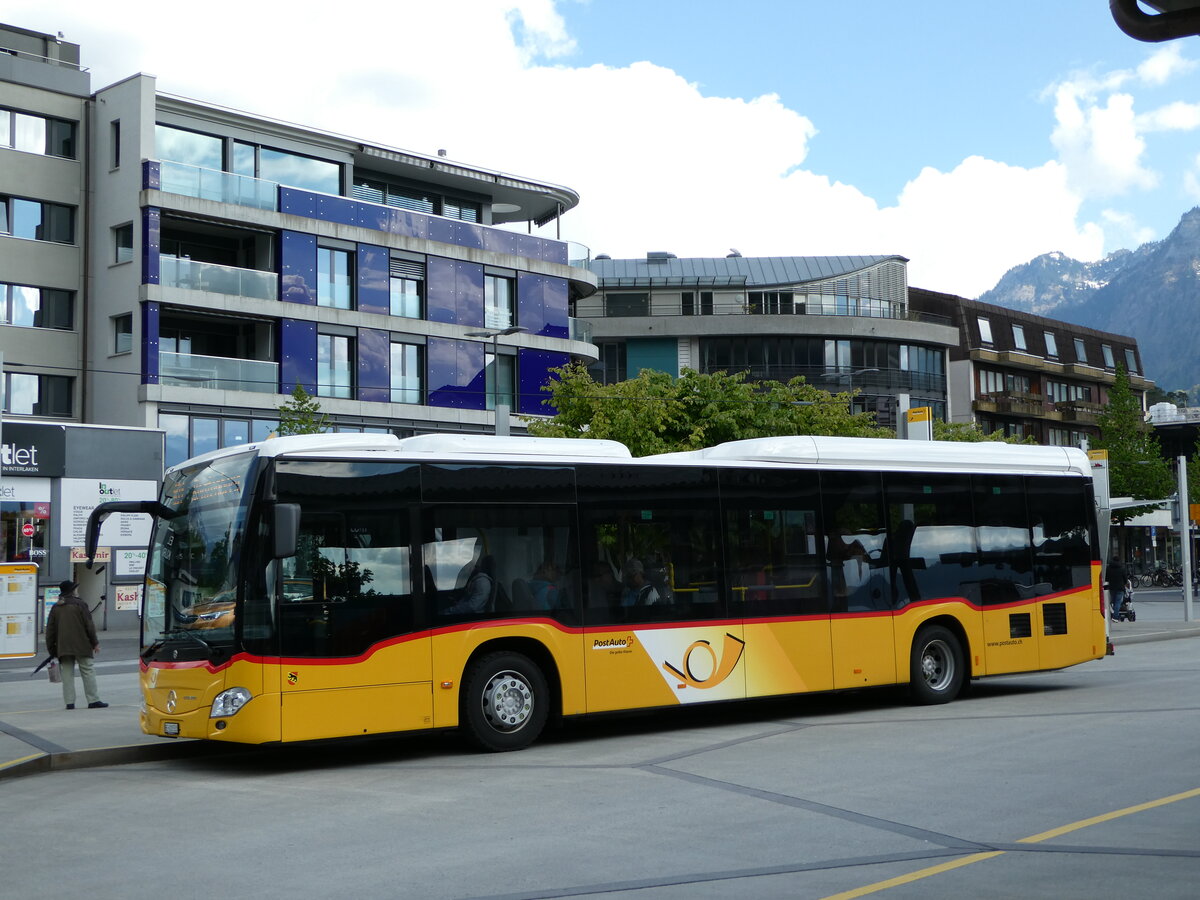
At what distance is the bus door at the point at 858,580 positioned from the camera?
1520 centimetres

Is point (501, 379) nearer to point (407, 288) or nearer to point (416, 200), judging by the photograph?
point (407, 288)

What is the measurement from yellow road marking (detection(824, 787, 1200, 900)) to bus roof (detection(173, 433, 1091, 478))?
6.23 meters

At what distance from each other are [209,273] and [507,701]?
29.7m

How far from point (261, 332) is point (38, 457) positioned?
794cm

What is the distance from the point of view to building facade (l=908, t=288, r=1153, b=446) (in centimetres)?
7775

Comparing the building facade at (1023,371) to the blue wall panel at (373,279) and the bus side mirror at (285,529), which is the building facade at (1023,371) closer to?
the blue wall panel at (373,279)

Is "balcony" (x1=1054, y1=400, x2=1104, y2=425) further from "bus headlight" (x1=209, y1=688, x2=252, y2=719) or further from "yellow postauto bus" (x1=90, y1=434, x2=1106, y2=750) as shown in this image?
"bus headlight" (x1=209, y1=688, x2=252, y2=719)

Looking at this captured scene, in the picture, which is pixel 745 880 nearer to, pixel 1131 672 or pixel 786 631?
pixel 786 631

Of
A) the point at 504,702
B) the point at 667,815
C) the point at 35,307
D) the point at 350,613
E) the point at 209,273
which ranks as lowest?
the point at 667,815

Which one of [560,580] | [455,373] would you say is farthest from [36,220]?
[560,580]

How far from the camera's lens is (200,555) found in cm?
1224

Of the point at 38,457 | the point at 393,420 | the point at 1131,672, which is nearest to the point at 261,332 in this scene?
the point at 393,420

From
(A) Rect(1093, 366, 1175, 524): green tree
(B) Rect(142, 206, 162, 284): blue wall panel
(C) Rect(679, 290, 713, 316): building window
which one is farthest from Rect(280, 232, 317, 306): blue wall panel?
(A) Rect(1093, 366, 1175, 524): green tree

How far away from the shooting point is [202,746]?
1357 cm
